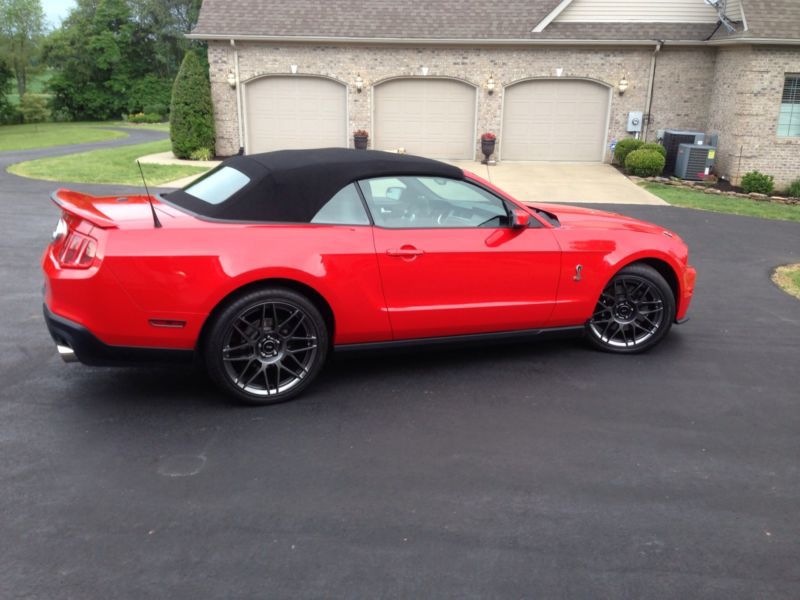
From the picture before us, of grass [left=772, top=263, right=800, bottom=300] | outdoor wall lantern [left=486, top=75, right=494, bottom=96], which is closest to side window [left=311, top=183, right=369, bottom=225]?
grass [left=772, top=263, right=800, bottom=300]

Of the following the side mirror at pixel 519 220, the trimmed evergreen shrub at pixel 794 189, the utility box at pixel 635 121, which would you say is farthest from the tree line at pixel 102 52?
the side mirror at pixel 519 220

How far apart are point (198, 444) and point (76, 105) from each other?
5024 centimetres

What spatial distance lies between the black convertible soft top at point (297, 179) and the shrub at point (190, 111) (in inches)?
619

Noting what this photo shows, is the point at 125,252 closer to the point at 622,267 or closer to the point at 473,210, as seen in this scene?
the point at 473,210

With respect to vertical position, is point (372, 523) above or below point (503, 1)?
below

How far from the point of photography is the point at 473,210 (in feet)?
17.4

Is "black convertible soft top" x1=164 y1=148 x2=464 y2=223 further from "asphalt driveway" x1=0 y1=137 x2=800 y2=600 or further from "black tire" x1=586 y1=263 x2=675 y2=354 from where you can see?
"black tire" x1=586 y1=263 x2=675 y2=354

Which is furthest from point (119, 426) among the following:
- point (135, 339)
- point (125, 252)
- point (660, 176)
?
point (660, 176)

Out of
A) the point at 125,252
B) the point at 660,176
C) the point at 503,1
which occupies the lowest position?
the point at 660,176

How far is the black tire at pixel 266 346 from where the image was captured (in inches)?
173

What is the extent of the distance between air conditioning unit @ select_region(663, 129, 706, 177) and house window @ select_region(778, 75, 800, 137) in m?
1.92

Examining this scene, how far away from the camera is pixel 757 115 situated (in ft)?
57.1

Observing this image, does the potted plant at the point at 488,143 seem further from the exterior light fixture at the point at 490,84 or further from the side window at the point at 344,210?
the side window at the point at 344,210

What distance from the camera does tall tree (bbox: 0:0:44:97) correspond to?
51.0 m
